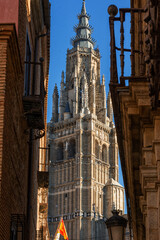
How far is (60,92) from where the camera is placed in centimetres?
10294

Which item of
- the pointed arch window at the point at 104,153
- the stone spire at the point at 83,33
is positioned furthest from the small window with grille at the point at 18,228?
the stone spire at the point at 83,33

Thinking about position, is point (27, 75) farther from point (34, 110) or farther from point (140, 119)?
point (140, 119)

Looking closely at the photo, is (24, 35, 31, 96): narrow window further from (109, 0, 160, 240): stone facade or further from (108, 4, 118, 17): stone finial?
(108, 4, 118, 17): stone finial

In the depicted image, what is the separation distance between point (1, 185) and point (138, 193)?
17.6 feet

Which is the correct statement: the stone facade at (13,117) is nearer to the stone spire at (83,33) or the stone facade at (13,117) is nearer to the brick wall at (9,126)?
the brick wall at (9,126)

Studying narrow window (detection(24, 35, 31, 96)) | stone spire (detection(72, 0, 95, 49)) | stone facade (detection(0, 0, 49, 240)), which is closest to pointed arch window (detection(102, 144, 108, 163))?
stone spire (detection(72, 0, 95, 49))

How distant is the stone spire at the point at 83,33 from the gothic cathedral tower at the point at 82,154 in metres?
3.32

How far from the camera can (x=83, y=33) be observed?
11100 cm

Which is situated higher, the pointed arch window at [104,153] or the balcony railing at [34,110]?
the pointed arch window at [104,153]

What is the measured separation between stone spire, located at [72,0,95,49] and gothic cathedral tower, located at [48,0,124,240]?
10.9 feet

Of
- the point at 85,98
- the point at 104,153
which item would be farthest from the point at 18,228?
the point at 104,153

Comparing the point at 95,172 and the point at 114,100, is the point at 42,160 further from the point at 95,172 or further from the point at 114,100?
the point at 95,172

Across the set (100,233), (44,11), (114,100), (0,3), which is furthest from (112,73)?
(100,233)

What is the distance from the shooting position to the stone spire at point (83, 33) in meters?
109
